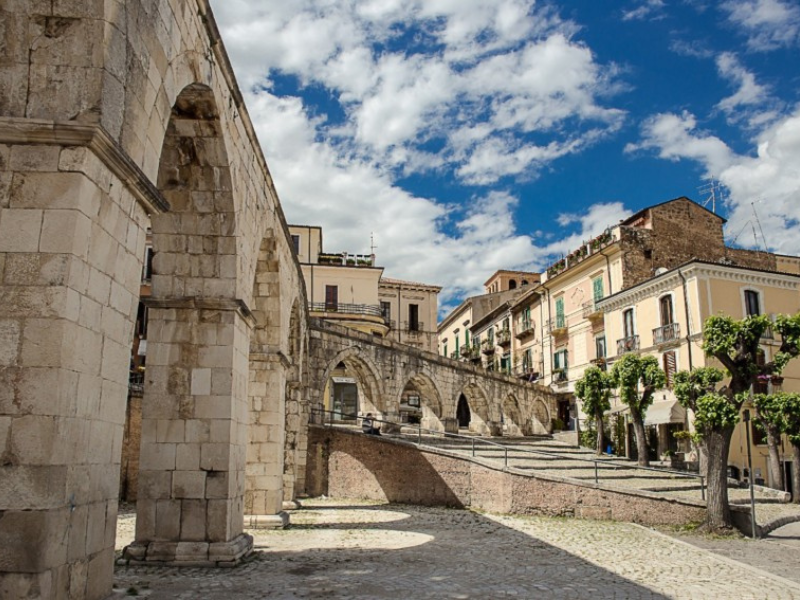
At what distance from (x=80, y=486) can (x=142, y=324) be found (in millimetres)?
28091

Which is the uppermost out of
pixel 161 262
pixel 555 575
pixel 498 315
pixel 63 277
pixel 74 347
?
pixel 498 315

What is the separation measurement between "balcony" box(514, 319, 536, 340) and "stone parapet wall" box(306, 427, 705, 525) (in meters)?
21.1

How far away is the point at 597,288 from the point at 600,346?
2.71 metres

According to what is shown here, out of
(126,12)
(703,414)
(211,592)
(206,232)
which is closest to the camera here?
(126,12)

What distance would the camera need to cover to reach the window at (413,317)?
48719 millimetres

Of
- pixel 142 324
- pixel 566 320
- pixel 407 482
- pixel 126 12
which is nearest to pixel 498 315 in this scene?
pixel 566 320

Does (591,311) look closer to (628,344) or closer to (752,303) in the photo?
(628,344)

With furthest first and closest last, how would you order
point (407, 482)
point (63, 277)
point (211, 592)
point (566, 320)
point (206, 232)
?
point (566, 320) < point (407, 482) < point (206, 232) < point (211, 592) < point (63, 277)

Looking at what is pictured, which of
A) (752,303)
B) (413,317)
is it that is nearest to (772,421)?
(752,303)

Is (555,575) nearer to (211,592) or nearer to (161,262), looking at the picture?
(211,592)

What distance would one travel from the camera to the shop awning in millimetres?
26438

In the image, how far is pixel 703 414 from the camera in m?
14.3

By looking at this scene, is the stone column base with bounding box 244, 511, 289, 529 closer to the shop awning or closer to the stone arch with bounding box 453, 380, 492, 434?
the shop awning

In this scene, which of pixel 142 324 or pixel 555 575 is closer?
pixel 555 575
